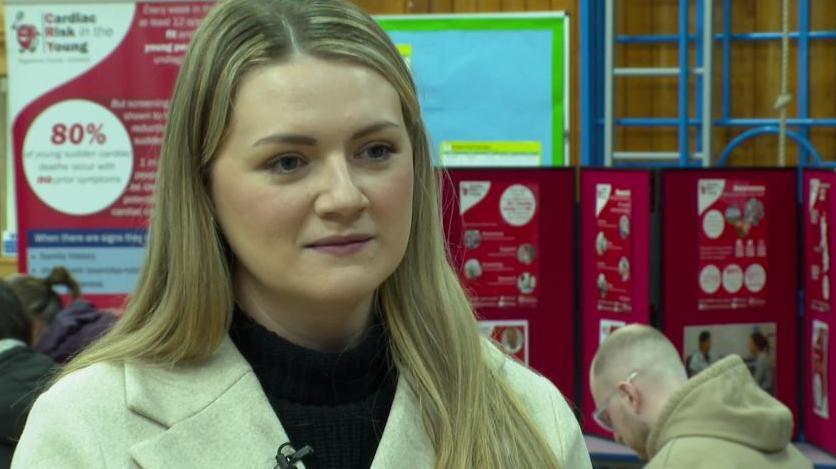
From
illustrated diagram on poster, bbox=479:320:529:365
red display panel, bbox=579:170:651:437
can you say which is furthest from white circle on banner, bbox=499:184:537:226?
illustrated diagram on poster, bbox=479:320:529:365

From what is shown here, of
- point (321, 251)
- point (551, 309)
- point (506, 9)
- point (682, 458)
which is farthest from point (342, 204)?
point (506, 9)

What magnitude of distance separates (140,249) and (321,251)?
12.9 feet

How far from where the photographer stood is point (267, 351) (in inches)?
55.9

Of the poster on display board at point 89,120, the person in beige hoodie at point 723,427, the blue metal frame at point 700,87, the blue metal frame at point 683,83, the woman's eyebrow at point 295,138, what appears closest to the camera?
the woman's eyebrow at point 295,138

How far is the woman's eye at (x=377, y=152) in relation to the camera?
1.35 meters

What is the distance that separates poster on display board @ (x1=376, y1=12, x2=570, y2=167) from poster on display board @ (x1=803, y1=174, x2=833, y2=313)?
83.7 inches

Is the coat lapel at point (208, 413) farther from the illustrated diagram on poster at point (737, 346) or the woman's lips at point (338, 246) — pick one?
the illustrated diagram on poster at point (737, 346)

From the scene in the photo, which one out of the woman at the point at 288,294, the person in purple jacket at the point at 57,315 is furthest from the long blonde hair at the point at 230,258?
the person in purple jacket at the point at 57,315

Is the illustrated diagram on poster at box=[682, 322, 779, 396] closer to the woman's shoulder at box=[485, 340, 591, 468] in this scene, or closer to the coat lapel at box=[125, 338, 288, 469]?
the woman's shoulder at box=[485, 340, 591, 468]

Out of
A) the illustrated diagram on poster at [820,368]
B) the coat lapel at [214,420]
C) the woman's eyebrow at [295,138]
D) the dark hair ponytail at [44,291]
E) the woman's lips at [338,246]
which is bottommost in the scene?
the illustrated diagram on poster at [820,368]

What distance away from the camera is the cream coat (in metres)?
1.32

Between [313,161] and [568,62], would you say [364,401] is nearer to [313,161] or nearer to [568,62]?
[313,161]

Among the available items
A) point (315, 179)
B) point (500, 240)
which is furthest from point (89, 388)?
point (500, 240)

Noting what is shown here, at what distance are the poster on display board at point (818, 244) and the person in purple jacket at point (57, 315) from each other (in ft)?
7.64
